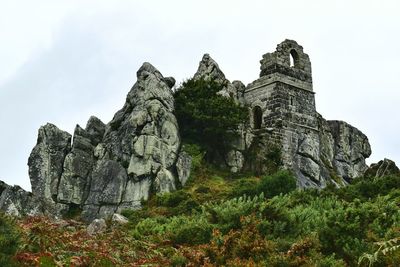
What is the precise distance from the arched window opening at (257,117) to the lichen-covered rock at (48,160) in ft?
44.1

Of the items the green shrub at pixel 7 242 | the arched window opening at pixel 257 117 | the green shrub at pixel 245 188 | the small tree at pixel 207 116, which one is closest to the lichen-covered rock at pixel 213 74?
the arched window opening at pixel 257 117

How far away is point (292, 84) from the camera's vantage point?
4144 cm

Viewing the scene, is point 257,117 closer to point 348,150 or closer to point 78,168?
point 348,150

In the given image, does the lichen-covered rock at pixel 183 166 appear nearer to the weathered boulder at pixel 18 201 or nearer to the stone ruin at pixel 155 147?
the stone ruin at pixel 155 147

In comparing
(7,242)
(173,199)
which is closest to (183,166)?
(173,199)

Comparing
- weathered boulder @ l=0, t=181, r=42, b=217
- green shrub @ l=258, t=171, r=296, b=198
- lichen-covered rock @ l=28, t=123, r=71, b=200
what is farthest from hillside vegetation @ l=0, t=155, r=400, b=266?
lichen-covered rock @ l=28, t=123, r=71, b=200

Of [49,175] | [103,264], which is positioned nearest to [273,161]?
[49,175]

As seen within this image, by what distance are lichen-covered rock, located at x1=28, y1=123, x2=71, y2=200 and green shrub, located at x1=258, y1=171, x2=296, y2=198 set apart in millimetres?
12442

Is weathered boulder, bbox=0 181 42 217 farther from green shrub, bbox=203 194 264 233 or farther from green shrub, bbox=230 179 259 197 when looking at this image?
green shrub, bbox=203 194 264 233

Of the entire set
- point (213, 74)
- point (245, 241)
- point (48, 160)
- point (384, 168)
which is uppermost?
point (213, 74)

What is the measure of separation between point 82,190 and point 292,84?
1699 centimetres

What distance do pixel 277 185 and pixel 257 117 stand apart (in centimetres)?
1278

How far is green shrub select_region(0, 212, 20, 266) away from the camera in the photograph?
9688mm

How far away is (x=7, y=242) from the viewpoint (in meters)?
10.3
